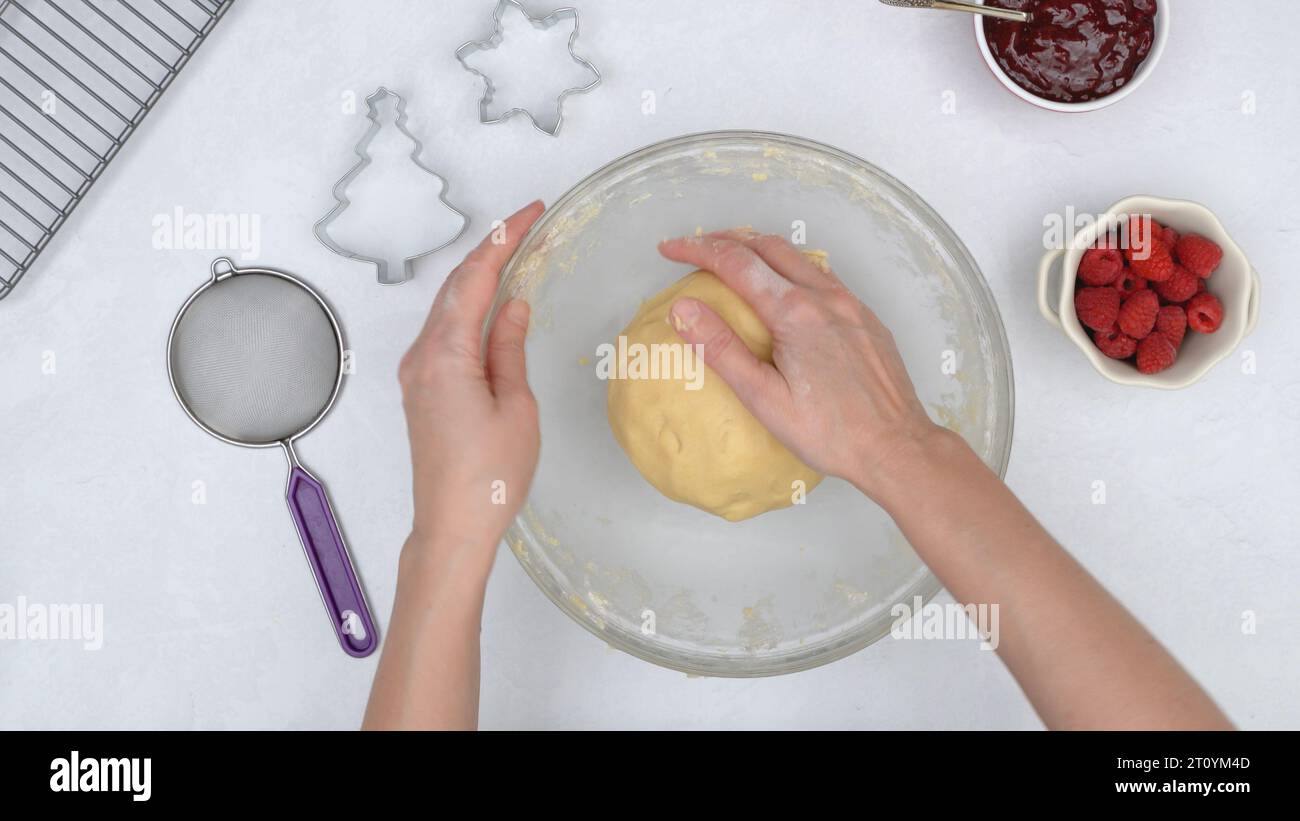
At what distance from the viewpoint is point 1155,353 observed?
0.94m

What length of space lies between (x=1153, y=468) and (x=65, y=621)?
1.32 m

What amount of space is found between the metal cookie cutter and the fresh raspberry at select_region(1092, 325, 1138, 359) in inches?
24.9

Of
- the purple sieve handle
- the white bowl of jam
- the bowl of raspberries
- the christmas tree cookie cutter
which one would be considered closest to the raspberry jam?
the white bowl of jam

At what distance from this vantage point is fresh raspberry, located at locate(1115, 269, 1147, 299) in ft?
3.10

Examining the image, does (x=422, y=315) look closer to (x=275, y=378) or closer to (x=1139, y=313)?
(x=275, y=378)

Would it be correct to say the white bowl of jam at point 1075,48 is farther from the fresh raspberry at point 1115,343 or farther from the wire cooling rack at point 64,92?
the wire cooling rack at point 64,92

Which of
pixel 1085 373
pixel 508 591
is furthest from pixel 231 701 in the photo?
pixel 1085 373

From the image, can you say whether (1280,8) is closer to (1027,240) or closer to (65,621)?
(1027,240)

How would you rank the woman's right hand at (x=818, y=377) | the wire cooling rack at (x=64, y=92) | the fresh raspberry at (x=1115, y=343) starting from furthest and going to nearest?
the wire cooling rack at (x=64, y=92) → the fresh raspberry at (x=1115, y=343) → the woman's right hand at (x=818, y=377)

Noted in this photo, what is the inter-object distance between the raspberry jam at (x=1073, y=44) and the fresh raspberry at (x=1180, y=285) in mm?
214

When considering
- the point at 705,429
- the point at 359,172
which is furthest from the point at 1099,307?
the point at 359,172

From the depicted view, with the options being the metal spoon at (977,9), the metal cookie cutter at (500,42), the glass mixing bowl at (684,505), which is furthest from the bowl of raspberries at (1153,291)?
the metal cookie cutter at (500,42)

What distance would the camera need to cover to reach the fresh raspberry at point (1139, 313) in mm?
930

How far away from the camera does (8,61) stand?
1.05 meters
